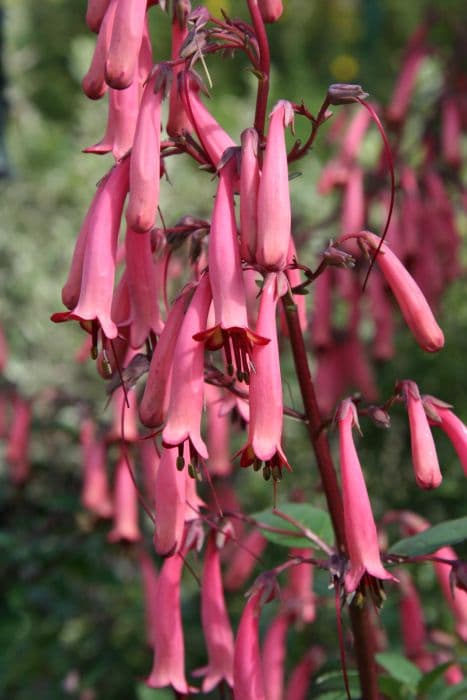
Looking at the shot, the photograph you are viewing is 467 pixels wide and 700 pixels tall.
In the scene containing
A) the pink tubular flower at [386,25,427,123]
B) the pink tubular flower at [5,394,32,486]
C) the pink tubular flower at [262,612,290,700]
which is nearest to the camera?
the pink tubular flower at [262,612,290,700]

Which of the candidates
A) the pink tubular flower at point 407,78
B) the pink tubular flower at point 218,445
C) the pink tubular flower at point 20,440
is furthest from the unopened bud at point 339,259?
the pink tubular flower at point 407,78

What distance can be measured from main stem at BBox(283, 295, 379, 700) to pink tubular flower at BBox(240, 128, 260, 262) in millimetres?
171

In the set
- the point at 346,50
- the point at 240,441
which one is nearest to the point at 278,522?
the point at 240,441

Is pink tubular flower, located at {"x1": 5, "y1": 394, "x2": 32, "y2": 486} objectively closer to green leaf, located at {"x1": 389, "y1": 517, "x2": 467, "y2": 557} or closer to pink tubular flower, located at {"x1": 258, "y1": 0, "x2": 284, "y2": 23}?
green leaf, located at {"x1": 389, "y1": 517, "x2": 467, "y2": 557}

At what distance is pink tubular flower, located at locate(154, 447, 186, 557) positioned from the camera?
49.3 inches

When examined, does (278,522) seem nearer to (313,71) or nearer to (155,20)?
(155,20)

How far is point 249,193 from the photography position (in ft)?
3.74

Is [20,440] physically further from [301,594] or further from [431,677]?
[431,677]

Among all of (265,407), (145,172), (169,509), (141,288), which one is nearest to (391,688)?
(169,509)

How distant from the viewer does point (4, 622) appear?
2404mm

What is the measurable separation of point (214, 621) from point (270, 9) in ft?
2.80

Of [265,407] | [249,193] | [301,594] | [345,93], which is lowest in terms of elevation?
[301,594]

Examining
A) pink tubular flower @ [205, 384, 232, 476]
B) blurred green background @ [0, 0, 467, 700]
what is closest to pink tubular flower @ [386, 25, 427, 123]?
blurred green background @ [0, 0, 467, 700]

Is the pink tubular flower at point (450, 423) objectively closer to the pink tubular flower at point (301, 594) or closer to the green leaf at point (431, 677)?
the green leaf at point (431, 677)
